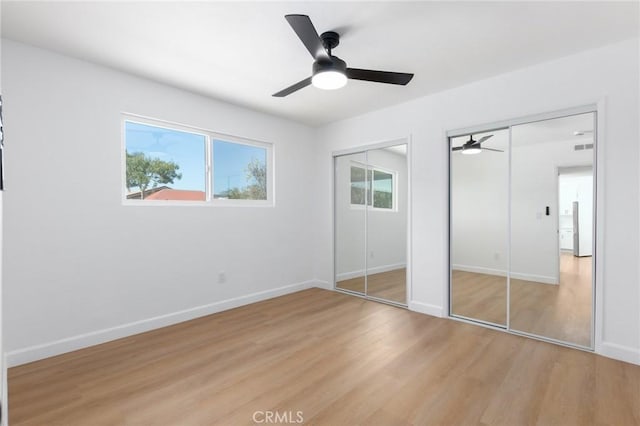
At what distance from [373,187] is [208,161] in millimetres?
2274

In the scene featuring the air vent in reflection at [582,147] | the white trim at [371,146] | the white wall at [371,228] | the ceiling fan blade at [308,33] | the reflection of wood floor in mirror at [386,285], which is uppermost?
the ceiling fan blade at [308,33]

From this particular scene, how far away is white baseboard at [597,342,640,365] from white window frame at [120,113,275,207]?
3878mm

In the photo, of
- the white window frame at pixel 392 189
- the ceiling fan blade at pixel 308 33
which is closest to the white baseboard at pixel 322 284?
the white window frame at pixel 392 189

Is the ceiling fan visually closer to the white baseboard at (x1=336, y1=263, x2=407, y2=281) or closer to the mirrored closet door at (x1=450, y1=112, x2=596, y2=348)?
the mirrored closet door at (x1=450, y1=112, x2=596, y2=348)

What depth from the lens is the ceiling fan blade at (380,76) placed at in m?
2.43

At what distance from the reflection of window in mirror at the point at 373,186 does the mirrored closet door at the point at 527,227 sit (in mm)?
847

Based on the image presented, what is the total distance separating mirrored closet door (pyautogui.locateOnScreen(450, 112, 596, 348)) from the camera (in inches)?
112

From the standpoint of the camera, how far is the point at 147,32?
94.8 inches

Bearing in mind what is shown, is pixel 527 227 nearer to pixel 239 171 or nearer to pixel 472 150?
pixel 472 150

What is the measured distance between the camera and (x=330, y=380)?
2.30 metres

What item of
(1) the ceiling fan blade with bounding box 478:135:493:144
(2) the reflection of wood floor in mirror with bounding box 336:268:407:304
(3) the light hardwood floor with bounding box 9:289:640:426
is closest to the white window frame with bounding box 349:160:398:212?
(2) the reflection of wood floor in mirror with bounding box 336:268:407:304

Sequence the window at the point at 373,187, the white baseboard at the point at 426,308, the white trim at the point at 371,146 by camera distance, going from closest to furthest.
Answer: the white baseboard at the point at 426,308 < the white trim at the point at 371,146 < the window at the point at 373,187

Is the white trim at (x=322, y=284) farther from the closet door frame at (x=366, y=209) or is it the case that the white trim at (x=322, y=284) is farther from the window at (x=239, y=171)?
the window at (x=239, y=171)

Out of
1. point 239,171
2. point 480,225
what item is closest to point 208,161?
point 239,171
